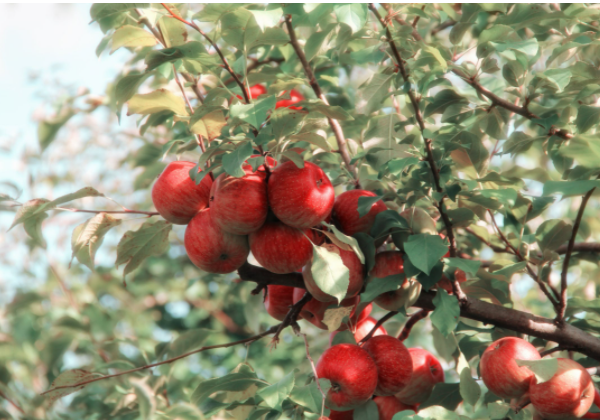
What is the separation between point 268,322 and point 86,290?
38.8 inches

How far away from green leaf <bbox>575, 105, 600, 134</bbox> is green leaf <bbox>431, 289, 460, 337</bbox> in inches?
18.3

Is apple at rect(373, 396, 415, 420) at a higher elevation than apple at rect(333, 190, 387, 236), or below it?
below

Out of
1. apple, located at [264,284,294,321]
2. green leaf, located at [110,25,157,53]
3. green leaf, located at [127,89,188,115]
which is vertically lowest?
apple, located at [264,284,294,321]

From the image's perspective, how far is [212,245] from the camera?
3.49 ft

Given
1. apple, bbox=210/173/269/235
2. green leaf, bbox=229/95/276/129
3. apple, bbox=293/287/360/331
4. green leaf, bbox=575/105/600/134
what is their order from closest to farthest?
green leaf, bbox=229/95/276/129 < apple, bbox=210/173/269/235 < green leaf, bbox=575/105/600/134 < apple, bbox=293/287/360/331

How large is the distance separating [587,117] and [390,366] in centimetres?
69

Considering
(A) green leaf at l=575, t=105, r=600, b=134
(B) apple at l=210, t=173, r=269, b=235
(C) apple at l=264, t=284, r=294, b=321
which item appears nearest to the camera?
(B) apple at l=210, t=173, r=269, b=235

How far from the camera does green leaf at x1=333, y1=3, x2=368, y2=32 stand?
86cm

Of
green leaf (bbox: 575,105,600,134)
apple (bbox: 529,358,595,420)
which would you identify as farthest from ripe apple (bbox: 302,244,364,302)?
green leaf (bbox: 575,105,600,134)

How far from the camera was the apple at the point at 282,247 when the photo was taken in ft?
3.39

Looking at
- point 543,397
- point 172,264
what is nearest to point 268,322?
point 172,264

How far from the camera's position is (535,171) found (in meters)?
1.29

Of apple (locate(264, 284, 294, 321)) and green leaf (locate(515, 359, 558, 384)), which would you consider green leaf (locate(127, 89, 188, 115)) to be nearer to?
apple (locate(264, 284, 294, 321))

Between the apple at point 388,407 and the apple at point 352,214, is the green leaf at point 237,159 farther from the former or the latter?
the apple at point 388,407
